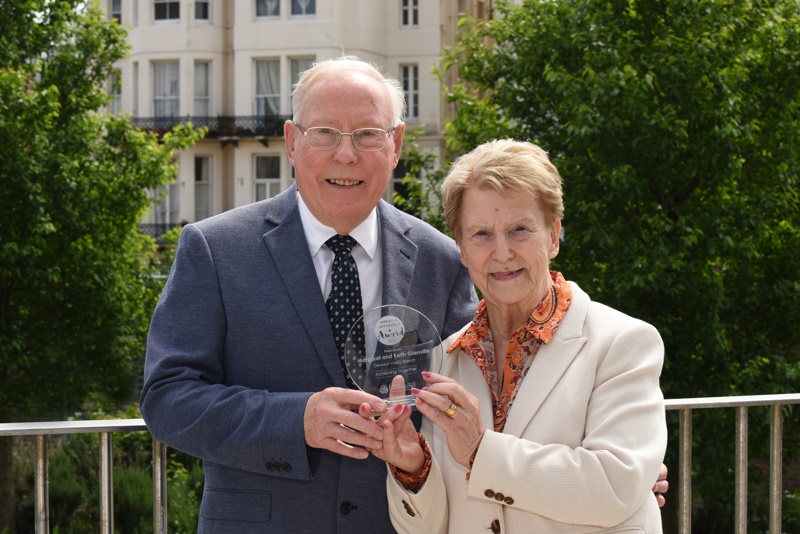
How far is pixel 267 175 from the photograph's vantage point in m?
35.0

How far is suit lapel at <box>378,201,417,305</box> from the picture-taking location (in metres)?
3.02

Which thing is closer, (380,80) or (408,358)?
(408,358)

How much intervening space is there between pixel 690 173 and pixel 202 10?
80.2 ft

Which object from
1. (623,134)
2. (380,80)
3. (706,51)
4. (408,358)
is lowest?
(408,358)

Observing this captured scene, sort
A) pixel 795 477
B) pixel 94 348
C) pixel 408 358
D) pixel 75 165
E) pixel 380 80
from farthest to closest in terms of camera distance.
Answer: pixel 795 477, pixel 94 348, pixel 75 165, pixel 380 80, pixel 408 358

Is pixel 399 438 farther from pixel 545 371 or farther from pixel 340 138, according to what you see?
pixel 340 138

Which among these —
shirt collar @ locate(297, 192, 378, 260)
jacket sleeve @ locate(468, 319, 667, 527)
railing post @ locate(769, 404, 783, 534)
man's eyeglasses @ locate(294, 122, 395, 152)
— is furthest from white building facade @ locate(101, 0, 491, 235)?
jacket sleeve @ locate(468, 319, 667, 527)

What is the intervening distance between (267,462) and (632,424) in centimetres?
99

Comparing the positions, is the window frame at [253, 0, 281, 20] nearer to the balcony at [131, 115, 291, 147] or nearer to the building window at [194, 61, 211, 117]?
the building window at [194, 61, 211, 117]

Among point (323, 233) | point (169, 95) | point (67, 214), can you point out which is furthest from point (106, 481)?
point (169, 95)

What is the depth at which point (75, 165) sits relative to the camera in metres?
15.5

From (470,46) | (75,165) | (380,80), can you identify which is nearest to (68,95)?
(75,165)

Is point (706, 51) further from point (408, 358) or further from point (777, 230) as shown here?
point (408, 358)

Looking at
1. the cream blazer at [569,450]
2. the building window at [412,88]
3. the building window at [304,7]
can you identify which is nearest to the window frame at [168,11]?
the building window at [304,7]
